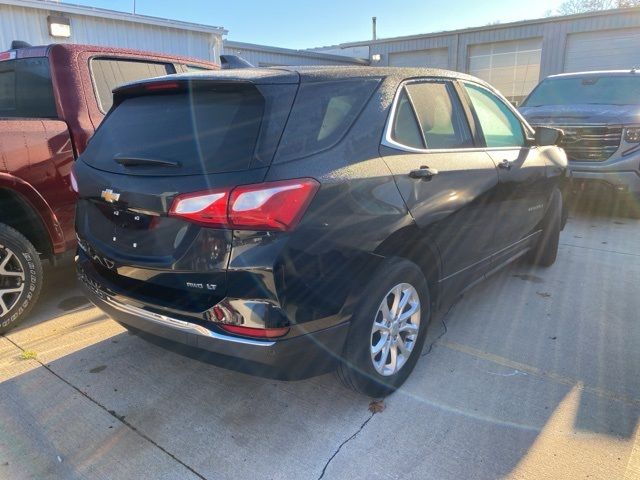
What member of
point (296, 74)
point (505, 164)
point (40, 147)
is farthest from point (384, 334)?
point (40, 147)

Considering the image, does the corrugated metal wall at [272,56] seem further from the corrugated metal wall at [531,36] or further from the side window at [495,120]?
the side window at [495,120]

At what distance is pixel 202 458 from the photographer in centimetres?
231

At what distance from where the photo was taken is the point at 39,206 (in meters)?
3.42

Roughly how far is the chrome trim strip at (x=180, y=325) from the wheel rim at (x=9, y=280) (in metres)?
1.29

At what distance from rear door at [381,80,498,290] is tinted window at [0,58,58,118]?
267 cm

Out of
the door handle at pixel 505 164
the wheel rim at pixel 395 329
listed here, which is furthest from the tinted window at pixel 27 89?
the door handle at pixel 505 164

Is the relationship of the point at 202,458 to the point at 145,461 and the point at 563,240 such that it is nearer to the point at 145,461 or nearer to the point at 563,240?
the point at 145,461

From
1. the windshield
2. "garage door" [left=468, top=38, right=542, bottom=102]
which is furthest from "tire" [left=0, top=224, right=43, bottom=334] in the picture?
"garage door" [left=468, top=38, right=542, bottom=102]

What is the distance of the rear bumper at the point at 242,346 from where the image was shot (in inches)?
82.8

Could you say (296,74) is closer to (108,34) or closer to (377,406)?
(377,406)

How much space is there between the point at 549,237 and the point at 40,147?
4.29 m

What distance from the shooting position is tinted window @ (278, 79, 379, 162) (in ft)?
7.09

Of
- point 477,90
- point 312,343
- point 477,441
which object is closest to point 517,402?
point 477,441

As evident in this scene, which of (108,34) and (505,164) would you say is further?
(108,34)
